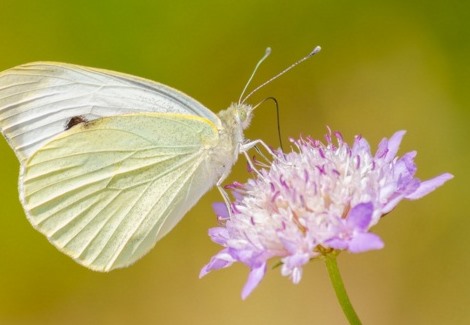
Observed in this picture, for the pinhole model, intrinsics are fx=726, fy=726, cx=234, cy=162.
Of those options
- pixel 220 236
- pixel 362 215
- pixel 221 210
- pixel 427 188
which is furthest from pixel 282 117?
pixel 362 215

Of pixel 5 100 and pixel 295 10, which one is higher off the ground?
pixel 295 10

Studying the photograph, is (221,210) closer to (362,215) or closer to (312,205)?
→ (312,205)

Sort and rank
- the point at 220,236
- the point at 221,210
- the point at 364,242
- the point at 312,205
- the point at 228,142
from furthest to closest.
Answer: the point at 228,142
the point at 221,210
the point at 220,236
the point at 312,205
the point at 364,242

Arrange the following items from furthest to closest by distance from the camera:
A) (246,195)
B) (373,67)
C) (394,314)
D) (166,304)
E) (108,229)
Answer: (373,67) → (166,304) → (394,314) → (108,229) → (246,195)

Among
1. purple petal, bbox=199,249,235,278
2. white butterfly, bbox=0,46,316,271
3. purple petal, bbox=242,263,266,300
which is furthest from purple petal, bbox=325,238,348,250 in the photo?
white butterfly, bbox=0,46,316,271

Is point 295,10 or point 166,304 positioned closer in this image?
point 166,304

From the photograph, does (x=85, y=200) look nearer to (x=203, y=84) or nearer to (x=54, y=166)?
(x=54, y=166)

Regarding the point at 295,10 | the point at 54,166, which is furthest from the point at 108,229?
the point at 295,10
